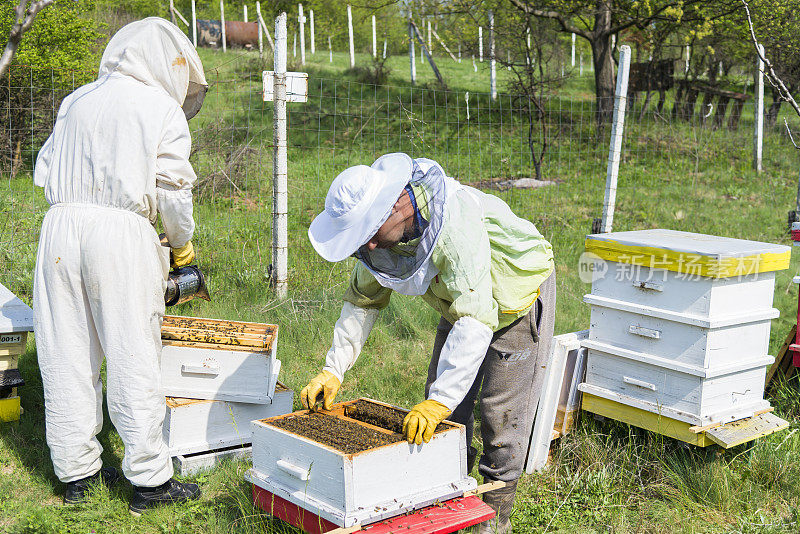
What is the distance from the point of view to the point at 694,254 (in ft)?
9.66

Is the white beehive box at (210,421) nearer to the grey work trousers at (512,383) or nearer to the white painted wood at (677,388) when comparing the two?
the grey work trousers at (512,383)

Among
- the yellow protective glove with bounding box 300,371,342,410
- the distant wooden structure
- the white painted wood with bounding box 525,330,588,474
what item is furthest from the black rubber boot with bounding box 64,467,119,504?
the distant wooden structure

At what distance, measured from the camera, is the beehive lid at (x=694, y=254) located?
2945 millimetres

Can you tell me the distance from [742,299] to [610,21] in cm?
1115

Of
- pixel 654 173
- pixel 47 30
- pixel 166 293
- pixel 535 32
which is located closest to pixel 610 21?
pixel 535 32

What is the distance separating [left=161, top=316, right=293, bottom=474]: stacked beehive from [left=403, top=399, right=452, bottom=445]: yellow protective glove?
115 cm

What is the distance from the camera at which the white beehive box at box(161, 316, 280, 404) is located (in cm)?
315

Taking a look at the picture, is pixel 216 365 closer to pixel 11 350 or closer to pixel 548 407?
pixel 11 350

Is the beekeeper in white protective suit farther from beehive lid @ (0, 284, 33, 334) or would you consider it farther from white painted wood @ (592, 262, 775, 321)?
white painted wood @ (592, 262, 775, 321)

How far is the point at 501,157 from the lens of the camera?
36.9 feet

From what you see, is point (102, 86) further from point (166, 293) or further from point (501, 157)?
point (501, 157)

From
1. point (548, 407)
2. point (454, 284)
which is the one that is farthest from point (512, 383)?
point (548, 407)

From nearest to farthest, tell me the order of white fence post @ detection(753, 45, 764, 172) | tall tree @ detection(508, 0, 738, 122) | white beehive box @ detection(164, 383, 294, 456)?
white beehive box @ detection(164, 383, 294, 456), white fence post @ detection(753, 45, 764, 172), tall tree @ detection(508, 0, 738, 122)

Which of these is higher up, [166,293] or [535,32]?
[535,32]
